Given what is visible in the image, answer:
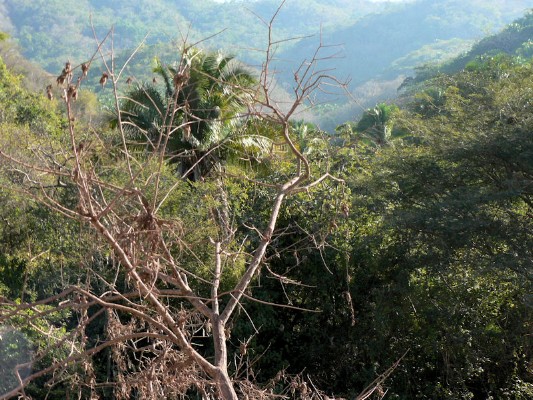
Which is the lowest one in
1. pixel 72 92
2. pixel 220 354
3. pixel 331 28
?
pixel 331 28

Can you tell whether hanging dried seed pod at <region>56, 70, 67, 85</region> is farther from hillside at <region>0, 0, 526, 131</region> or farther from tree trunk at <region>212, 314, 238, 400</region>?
hillside at <region>0, 0, 526, 131</region>

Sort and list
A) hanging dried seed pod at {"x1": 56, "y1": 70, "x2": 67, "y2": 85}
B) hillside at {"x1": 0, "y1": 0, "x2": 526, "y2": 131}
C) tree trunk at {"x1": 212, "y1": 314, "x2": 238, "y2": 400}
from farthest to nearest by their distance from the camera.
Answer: hillside at {"x1": 0, "y1": 0, "x2": 526, "y2": 131}, tree trunk at {"x1": 212, "y1": 314, "x2": 238, "y2": 400}, hanging dried seed pod at {"x1": 56, "y1": 70, "x2": 67, "y2": 85}

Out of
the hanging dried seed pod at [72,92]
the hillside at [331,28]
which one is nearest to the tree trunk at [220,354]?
the hanging dried seed pod at [72,92]

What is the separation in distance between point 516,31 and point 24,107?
4612 cm

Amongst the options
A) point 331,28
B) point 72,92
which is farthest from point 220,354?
point 331,28

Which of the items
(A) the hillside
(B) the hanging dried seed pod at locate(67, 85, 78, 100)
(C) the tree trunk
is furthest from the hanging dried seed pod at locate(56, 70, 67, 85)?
(A) the hillside

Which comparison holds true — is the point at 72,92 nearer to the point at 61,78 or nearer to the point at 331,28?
the point at 61,78

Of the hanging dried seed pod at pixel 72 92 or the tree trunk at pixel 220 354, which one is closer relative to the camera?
the hanging dried seed pod at pixel 72 92

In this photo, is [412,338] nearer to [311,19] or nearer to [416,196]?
[416,196]

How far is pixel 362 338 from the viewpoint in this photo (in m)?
10.3

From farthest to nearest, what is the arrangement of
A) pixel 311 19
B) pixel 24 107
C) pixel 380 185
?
pixel 311 19 → pixel 24 107 → pixel 380 185

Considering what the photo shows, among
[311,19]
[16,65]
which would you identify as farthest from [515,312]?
[311,19]

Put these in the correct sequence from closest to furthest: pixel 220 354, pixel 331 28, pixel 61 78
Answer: pixel 61 78 → pixel 220 354 → pixel 331 28

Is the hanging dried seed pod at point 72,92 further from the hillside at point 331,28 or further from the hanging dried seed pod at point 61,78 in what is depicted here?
the hillside at point 331,28
